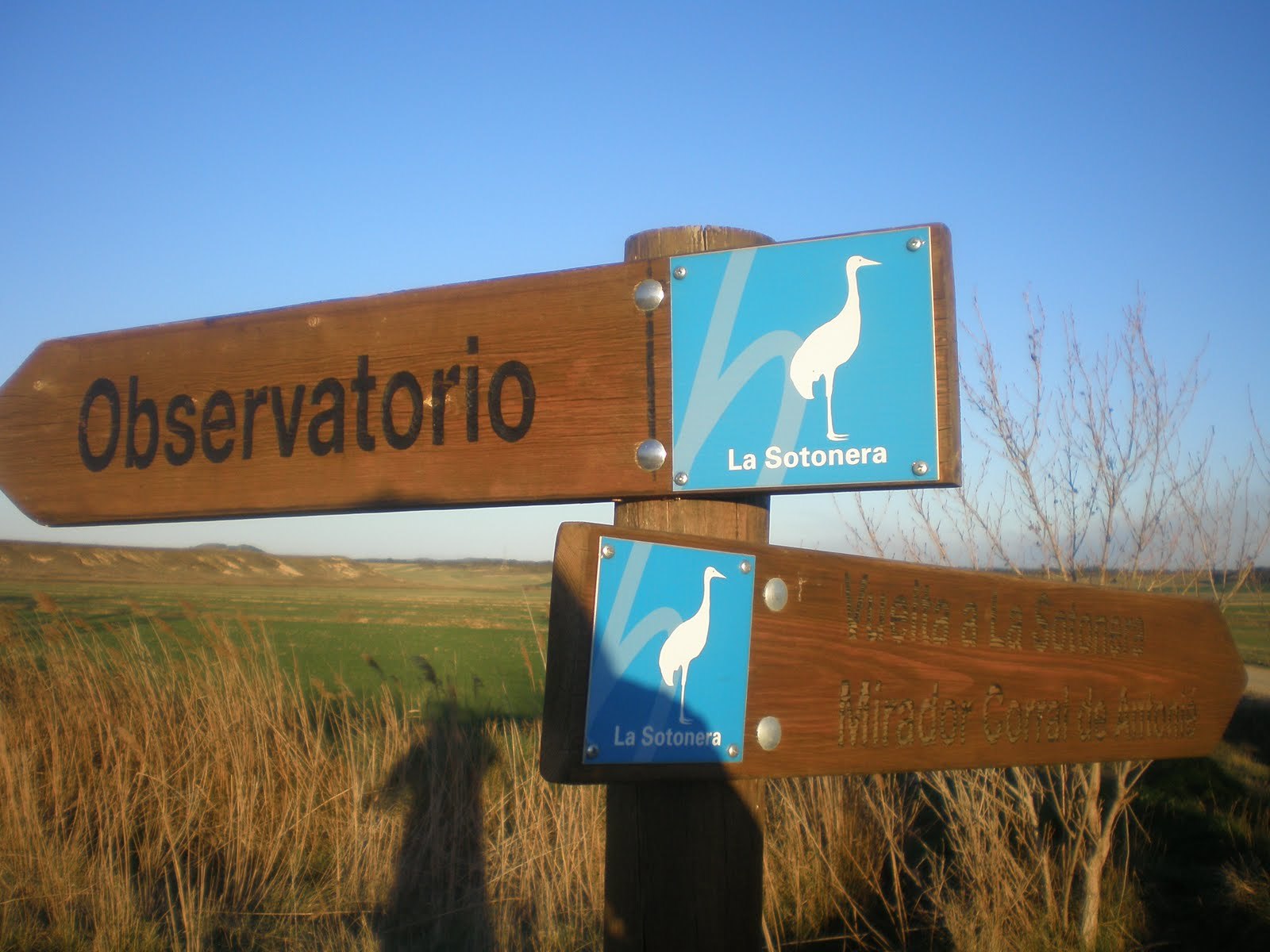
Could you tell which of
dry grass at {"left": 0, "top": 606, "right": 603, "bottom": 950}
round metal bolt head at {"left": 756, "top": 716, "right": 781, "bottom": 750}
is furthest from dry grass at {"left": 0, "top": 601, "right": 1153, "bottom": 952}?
round metal bolt head at {"left": 756, "top": 716, "right": 781, "bottom": 750}

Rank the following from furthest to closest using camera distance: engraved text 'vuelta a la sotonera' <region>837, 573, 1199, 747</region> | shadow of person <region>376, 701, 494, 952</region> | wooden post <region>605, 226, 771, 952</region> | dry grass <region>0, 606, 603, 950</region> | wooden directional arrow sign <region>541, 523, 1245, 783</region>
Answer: shadow of person <region>376, 701, 494, 952</region>
dry grass <region>0, 606, 603, 950</region>
wooden post <region>605, 226, 771, 952</region>
engraved text 'vuelta a la sotonera' <region>837, 573, 1199, 747</region>
wooden directional arrow sign <region>541, 523, 1245, 783</region>

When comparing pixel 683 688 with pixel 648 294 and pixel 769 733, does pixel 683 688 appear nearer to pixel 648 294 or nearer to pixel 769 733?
pixel 769 733

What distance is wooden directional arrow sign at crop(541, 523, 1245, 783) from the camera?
97 centimetres

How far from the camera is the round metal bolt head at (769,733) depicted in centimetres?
105

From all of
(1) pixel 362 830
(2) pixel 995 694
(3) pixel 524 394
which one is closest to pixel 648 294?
(3) pixel 524 394

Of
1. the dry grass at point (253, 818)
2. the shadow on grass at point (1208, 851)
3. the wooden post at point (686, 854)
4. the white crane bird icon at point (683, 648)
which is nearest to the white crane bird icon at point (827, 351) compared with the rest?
the wooden post at point (686, 854)

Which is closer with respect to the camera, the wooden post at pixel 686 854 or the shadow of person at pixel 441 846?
the wooden post at pixel 686 854

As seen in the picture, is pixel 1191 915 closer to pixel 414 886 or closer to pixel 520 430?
pixel 414 886

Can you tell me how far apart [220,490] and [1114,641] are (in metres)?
1.45

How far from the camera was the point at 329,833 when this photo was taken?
13.7ft

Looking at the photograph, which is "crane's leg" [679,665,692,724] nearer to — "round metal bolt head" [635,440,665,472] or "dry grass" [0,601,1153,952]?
"round metal bolt head" [635,440,665,472]

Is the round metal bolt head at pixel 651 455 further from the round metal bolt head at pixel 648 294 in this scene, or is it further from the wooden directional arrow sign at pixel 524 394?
the round metal bolt head at pixel 648 294

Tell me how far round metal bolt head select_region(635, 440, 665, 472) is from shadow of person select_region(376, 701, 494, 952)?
2.60 meters

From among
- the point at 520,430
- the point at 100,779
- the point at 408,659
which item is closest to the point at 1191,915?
the point at 520,430
